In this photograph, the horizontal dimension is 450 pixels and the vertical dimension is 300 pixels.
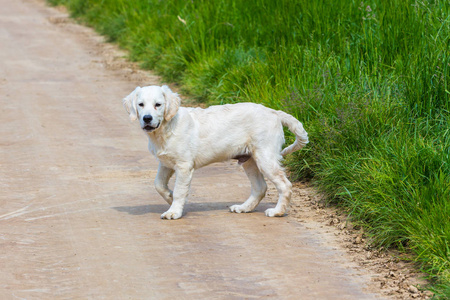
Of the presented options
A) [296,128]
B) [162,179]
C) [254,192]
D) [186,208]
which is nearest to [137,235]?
[162,179]

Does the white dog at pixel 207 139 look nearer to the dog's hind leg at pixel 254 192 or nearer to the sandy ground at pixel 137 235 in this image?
the dog's hind leg at pixel 254 192

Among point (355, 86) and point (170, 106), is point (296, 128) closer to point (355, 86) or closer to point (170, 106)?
point (170, 106)

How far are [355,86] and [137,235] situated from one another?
2933 millimetres

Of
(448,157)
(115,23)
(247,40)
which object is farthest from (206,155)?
(115,23)

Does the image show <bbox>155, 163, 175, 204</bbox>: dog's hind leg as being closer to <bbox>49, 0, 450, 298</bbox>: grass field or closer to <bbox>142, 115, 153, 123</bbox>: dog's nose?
<bbox>142, 115, 153, 123</bbox>: dog's nose

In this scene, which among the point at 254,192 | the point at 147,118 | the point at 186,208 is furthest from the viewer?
the point at 186,208

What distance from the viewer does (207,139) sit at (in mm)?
6340

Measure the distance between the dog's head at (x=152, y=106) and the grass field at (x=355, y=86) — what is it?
1.52 meters

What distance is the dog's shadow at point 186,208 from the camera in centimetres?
660

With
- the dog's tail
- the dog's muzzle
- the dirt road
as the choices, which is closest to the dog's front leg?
the dirt road

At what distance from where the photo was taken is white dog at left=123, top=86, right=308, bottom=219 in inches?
245

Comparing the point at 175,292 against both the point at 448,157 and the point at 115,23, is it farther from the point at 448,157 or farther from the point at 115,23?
the point at 115,23

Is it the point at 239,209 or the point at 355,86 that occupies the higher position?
the point at 355,86

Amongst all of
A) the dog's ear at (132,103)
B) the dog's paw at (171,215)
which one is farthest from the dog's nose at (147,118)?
the dog's paw at (171,215)
